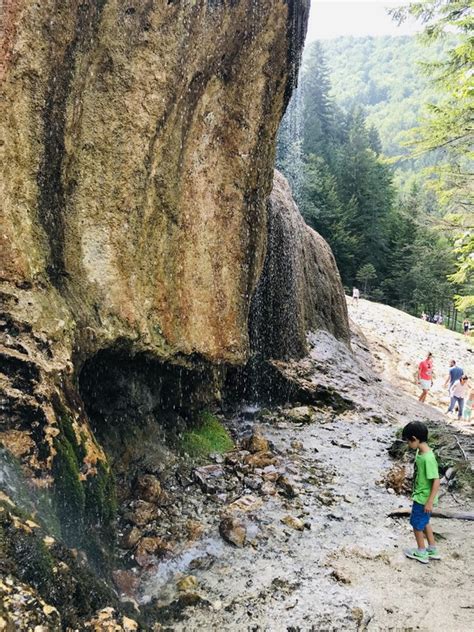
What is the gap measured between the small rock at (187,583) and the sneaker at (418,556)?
2.37 m

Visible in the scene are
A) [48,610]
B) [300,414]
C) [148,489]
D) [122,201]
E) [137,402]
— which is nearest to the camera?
[48,610]

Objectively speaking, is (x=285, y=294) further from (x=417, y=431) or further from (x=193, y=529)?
(x=193, y=529)

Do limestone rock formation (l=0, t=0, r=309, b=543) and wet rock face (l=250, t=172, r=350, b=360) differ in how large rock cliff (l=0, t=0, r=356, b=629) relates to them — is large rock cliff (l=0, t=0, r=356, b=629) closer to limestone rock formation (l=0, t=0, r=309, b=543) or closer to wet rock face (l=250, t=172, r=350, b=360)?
limestone rock formation (l=0, t=0, r=309, b=543)

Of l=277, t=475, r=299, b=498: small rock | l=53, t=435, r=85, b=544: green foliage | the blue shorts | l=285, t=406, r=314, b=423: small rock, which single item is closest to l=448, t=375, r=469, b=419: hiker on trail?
l=285, t=406, r=314, b=423: small rock

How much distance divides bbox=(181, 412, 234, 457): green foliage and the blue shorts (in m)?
3.27

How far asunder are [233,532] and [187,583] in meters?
0.97

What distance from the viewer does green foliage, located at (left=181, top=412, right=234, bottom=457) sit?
7.78m

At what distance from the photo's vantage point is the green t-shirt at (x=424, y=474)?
5.38 m

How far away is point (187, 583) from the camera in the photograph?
15.9ft

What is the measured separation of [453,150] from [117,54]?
10654 mm

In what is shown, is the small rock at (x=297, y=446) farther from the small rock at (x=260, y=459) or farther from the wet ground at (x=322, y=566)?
the small rock at (x=260, y=459)

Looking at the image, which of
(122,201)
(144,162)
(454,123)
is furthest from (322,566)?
(454,123)

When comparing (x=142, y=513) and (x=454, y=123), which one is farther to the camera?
→ (x=454, y=123)

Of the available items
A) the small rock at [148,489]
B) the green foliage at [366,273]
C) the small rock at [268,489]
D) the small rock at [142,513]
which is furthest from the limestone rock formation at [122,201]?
the green foliage at [366,273]
